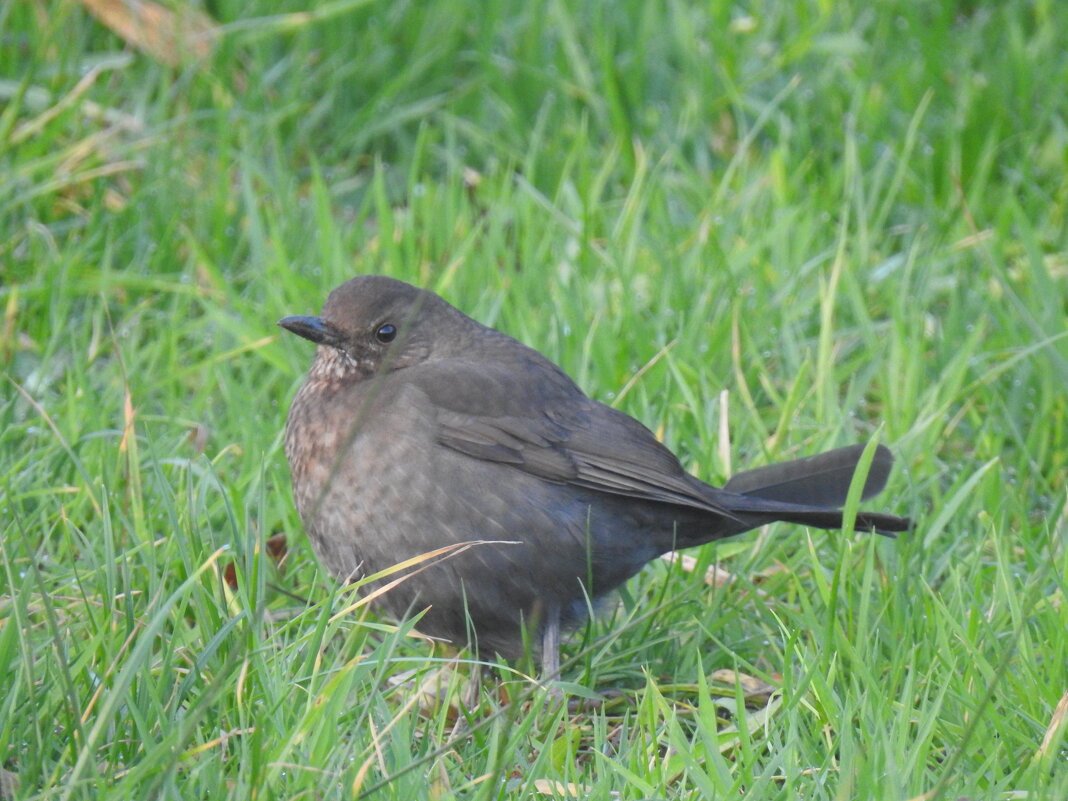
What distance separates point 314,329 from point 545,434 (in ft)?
2.20

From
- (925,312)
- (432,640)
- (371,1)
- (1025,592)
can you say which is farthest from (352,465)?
(371,1)

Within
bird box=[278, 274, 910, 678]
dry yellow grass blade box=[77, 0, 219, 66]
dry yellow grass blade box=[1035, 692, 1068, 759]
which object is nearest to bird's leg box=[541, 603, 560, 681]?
bird box=[278, 274, 910, 678]

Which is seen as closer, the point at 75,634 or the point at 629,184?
the point at 75,634

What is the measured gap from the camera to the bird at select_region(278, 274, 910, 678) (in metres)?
3.39

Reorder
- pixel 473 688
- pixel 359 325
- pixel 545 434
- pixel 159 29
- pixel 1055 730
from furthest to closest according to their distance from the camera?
pixel 159 29 < pixel 359 325 < pixel 545 434 < pixel 473 688 < pixel 1055 730

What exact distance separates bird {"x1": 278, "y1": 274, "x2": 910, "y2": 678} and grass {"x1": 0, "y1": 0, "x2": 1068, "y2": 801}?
161mm

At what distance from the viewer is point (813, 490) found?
3.73 metres

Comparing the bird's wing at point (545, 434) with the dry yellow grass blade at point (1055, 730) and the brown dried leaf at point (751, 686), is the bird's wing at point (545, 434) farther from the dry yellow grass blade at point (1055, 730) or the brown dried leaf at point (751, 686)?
the dry yellow grass blade at point (1055, 730)

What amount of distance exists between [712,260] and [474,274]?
33.7 inches

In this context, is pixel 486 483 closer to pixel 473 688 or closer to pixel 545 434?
pixel 545 434

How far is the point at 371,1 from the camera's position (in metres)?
6.02

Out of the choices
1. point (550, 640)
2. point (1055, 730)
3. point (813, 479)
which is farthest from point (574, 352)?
point (1055, 730)

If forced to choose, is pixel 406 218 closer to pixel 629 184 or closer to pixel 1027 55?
pixel 629 184

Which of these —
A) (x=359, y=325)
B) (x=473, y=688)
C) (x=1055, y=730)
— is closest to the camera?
(x=1055, y=730)
